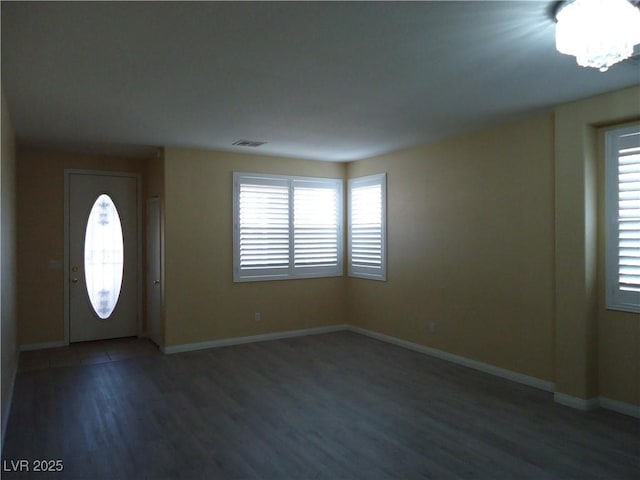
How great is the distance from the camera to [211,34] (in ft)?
8.28

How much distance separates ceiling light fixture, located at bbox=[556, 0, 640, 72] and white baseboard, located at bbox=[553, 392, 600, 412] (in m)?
2.82

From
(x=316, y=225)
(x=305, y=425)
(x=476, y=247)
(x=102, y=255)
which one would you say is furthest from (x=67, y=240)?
(x=476, y=247)

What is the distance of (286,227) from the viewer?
6523 millimetres

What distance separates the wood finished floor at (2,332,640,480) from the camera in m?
2.93

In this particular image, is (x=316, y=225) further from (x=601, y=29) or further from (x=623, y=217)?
(x=601, y=29)

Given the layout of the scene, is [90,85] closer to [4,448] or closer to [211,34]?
[211,34]

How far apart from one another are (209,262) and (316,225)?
1.67 m

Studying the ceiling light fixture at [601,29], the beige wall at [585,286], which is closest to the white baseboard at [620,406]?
the beige wall at [585,286]

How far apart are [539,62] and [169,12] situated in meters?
2.26

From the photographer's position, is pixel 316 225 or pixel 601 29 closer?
pixel 601 29

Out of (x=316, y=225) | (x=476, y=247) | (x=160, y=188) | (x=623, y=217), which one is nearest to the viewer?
(x=623, y=217)

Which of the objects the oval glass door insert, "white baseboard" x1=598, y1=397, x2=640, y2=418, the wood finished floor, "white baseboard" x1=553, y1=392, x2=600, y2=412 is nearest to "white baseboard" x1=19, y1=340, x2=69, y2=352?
the oval glass door insert

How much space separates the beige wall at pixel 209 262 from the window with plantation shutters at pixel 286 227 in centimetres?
13

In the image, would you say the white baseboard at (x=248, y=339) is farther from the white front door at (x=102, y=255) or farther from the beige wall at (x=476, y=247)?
the white front door at (x=102, y=255)
